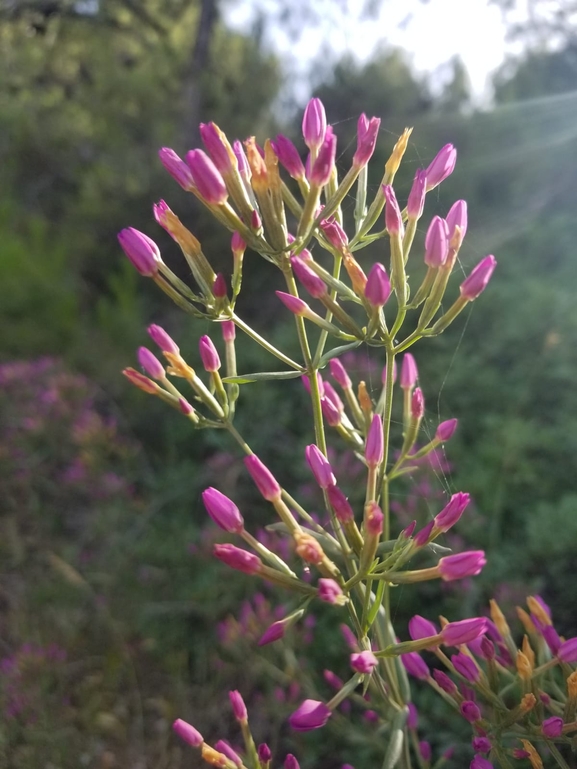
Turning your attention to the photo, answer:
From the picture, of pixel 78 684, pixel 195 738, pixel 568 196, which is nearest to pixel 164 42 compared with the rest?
pixel 568 196

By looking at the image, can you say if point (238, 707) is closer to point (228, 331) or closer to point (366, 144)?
point (228, 331)

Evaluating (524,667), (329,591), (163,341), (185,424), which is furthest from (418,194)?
(185,424)

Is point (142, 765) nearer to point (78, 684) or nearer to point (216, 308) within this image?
point (78, 684)

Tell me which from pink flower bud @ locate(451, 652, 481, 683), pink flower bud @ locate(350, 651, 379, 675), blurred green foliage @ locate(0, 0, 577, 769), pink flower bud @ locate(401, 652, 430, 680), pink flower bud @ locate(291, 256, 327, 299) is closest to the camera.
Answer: pink flower bud @ locate(350, 651, 379, 675)

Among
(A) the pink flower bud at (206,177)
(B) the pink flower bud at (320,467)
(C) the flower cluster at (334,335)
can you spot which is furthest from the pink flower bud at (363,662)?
(A) the pink flower bud at (206,177)

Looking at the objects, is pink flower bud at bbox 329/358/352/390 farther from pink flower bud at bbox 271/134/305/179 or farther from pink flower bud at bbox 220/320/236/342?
pink flower bud at bbox 271/134/305/179

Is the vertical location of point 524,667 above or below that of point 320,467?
below

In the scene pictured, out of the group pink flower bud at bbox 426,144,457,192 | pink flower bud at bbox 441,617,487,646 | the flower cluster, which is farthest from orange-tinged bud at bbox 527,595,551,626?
pink flower bud at bbox 426,144,457,192

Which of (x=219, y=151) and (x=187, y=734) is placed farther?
(x=187, y=734)
